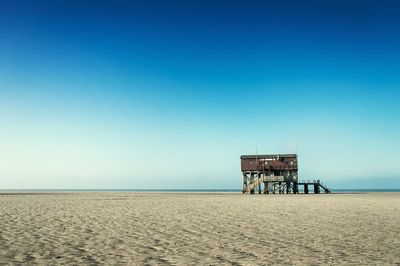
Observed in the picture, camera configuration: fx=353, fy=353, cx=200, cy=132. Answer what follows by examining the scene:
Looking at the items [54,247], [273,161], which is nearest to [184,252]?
[54,247]

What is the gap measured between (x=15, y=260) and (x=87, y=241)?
9.29 ft

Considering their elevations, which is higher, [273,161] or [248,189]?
[273,161]

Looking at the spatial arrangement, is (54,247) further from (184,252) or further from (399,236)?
(399,236)

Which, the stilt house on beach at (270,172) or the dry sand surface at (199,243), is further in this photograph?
the stilt house on beach at (270,172)

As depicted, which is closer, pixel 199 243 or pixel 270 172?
pixel 199 243

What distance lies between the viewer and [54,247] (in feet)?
31.4

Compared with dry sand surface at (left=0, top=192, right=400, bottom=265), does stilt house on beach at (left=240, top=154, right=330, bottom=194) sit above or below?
above

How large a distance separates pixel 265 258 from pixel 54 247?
5624mm

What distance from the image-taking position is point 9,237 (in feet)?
36.1

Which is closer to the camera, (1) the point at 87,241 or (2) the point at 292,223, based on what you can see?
(1) the point at 87,241

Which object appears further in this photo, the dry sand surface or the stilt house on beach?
the stilt house on beach

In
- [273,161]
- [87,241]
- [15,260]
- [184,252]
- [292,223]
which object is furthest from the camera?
[273,161]

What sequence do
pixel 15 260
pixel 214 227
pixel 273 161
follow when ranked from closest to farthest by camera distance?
pixel 15 260 < pixel 214 227 < pixel 273 161

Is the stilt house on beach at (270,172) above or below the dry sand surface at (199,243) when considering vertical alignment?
above
